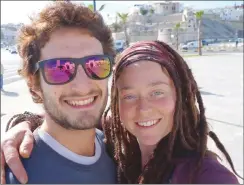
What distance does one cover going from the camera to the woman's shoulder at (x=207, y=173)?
171cm

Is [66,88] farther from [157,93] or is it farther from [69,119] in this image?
[157,93]

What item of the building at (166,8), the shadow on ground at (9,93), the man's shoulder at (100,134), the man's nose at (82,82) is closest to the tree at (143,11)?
the building at (166,8)

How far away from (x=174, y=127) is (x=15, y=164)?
99 centimetres

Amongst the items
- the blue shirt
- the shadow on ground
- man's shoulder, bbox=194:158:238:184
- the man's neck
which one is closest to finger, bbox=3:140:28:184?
the blue shirt

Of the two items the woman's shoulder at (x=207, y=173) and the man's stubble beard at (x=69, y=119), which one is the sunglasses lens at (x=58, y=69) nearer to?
the man's stubble beard at (x=69, y=119)

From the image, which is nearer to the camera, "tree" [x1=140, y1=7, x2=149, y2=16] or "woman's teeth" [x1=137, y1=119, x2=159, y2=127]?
"woman's teeth" [x1=137, y1=119, x2=159, y2=127]

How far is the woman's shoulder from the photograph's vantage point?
1.71 m

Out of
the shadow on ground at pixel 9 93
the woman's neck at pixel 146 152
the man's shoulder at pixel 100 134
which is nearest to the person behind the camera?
the woman's neck at pixel 146 152

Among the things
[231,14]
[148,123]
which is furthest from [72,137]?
[231,14]

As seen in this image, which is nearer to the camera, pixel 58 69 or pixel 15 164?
pixel 15 164

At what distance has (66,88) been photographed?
189cm

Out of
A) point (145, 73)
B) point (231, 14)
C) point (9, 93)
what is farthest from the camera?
point (231, 14)

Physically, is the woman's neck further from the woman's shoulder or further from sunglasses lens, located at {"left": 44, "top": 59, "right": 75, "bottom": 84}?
sunglasses lens, located at {"left": 44, "top": 59, "right": 75, "bottom": 84}

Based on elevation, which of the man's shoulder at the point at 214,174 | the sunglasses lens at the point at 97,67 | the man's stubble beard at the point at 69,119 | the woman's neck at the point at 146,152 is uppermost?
the sunglasses lens at the point at 97,67
